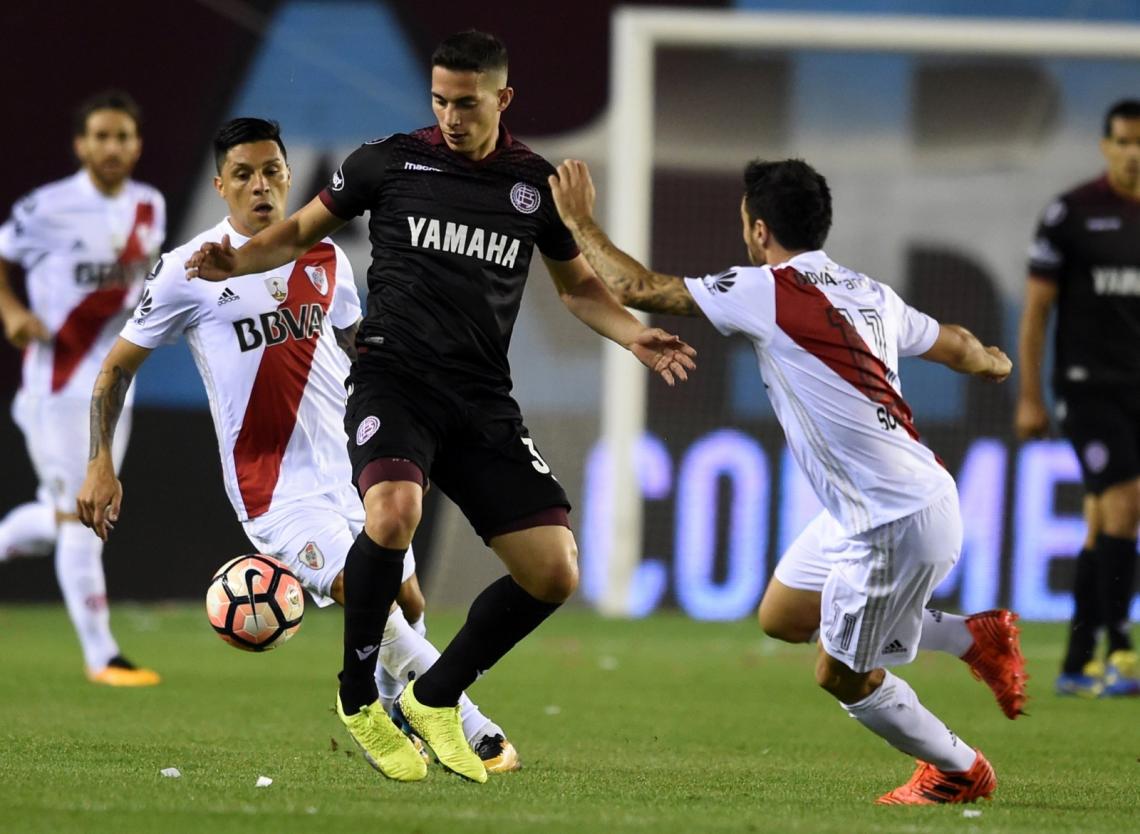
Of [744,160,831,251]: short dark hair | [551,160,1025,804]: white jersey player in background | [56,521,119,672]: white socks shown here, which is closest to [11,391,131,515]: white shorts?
[56,521,119,672]: white socks

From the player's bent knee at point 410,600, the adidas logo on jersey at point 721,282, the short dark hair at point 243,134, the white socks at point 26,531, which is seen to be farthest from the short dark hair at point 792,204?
the white socks at point 26,531

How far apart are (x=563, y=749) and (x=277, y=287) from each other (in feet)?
6.17

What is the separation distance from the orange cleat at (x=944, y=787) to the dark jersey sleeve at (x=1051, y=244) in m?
4.19

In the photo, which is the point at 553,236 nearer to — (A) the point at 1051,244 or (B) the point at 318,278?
(B) the point at 318,278

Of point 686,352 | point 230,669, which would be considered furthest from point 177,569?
point 686,352

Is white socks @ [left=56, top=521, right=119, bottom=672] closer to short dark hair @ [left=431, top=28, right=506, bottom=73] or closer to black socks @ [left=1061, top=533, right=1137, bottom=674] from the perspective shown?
short dark hair @ [left=431, top=28, right=506, bottom=73]

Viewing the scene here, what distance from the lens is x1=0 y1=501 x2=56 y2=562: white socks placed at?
10.4 m

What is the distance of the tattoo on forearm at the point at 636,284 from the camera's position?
17.7ft

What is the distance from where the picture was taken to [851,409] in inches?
213

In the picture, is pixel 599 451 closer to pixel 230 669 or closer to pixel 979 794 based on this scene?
pixel 230 669

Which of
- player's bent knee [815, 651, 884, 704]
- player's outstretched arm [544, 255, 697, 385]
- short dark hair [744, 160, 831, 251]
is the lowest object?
player's bent knee [815, 651, 884, 704]

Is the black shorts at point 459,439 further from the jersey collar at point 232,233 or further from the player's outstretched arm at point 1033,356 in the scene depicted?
the player's outstretched arm at point 1033,356

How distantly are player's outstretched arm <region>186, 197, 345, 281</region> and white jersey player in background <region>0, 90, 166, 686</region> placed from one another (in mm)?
3612

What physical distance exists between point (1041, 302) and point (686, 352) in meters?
4.32
